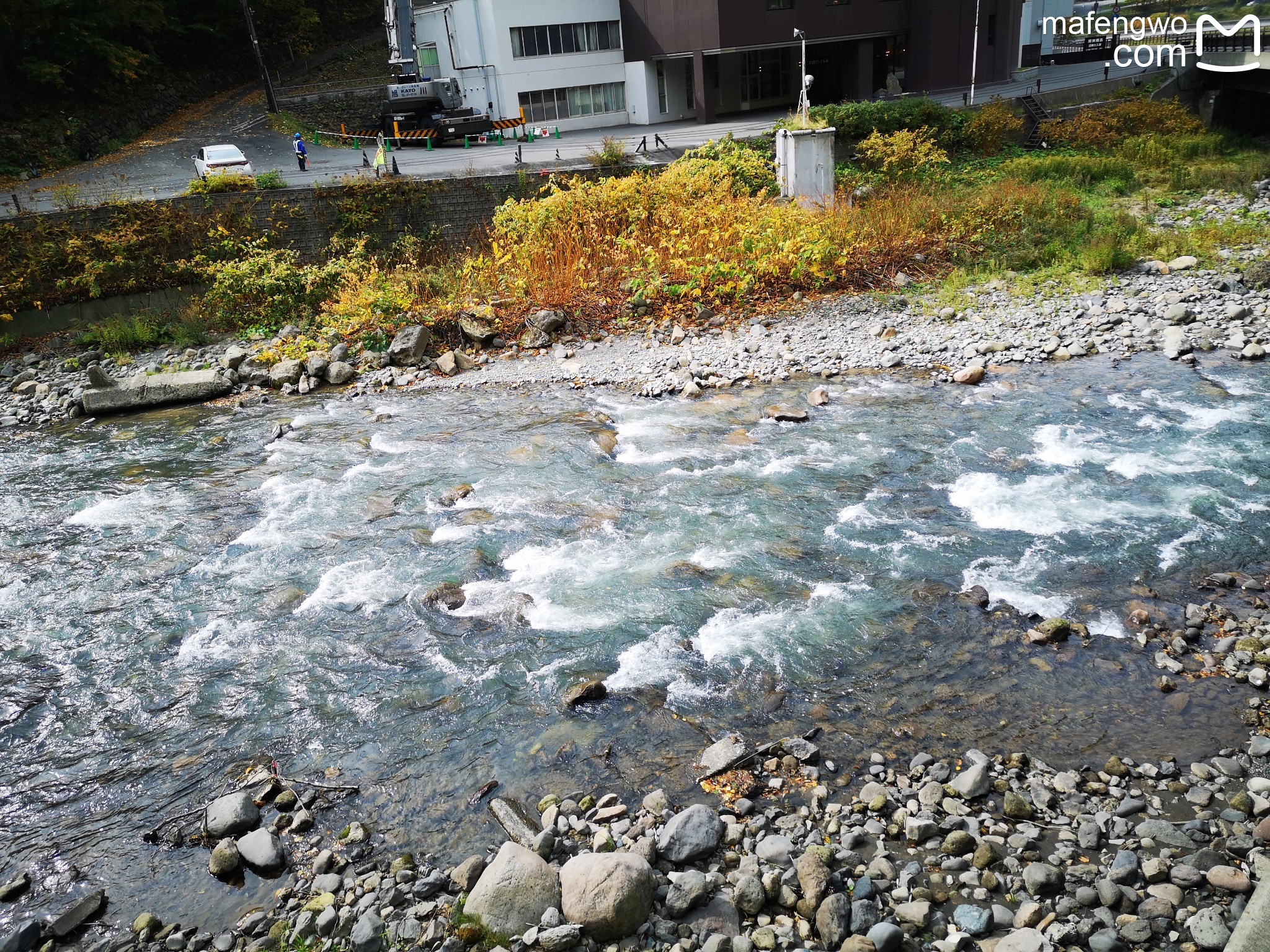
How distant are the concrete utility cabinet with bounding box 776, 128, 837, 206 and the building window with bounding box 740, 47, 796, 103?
16.4m

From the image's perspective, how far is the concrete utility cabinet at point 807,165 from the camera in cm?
1875

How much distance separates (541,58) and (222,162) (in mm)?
13639

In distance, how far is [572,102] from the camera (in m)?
33.1

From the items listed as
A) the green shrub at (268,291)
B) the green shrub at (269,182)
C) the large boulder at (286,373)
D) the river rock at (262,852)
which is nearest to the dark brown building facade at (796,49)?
the green shrub at (269,182)

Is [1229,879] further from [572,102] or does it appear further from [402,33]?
[402,33]

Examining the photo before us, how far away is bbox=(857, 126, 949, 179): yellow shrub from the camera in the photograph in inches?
848

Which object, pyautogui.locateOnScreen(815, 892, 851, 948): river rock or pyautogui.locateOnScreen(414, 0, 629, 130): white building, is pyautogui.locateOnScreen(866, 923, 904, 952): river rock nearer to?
pyautogui.locateOnScreen(815, 892, 851, 948): river rock

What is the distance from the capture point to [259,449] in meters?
12.6

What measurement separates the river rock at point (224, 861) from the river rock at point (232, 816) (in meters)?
0.24

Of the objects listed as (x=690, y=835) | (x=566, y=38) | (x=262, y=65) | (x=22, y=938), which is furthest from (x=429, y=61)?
(x=690, y=835)

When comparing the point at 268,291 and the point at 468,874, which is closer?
the point at 468,874

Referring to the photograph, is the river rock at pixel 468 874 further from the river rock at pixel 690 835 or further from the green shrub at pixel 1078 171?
the green shrub at pixel 1078 171

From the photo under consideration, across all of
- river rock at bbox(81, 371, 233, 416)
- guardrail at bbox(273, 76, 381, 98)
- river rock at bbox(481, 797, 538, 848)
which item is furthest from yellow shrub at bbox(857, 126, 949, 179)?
guardrail at bbox(273, 76, 381, 98)

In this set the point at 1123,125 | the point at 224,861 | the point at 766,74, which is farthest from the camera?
the point at 766,74
